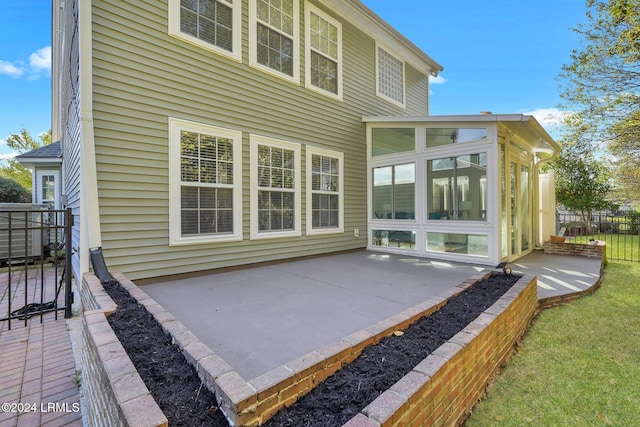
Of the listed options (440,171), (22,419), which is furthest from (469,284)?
(22,419)

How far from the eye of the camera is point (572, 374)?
263 centimetres

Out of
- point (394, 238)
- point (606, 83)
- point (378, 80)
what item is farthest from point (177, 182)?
point (606, 83)

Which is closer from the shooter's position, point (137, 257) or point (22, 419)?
point (22, 419)

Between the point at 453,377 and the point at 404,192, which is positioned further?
the point at 404,192

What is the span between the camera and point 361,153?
7562mm

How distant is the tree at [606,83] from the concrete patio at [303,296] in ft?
14.6

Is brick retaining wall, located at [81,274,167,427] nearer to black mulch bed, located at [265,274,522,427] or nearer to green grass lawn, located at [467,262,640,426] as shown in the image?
black mulch bed, located at [265,274,522,427]

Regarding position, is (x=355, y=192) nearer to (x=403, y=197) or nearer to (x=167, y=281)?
(x=403, y=197)

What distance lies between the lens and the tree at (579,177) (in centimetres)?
1030

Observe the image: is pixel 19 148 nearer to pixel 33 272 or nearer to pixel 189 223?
pixel 33 272

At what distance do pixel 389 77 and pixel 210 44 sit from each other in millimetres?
5644

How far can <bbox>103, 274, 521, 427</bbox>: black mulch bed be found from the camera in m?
1.47

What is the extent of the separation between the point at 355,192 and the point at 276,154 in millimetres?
2435

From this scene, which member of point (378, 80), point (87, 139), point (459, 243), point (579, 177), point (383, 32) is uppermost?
point (383, 32)
